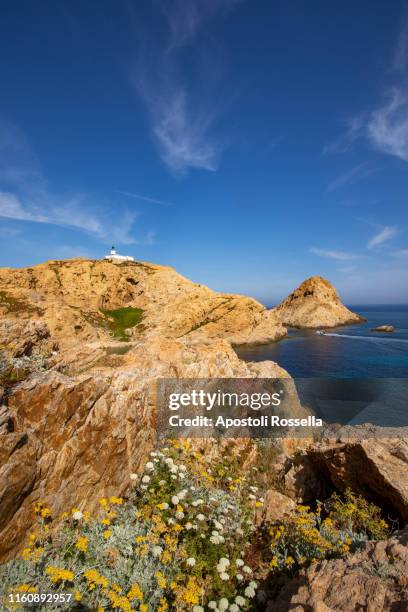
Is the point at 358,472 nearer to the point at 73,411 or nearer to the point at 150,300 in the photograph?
the point at 73,411

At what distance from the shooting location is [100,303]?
8444 cm

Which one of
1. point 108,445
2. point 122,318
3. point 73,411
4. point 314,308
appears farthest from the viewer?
point 314,308

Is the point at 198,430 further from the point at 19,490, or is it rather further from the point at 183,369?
the point at 19,490

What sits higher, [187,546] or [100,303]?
[100,303]

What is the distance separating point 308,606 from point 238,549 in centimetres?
247

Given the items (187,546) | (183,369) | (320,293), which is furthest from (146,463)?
(320,293)

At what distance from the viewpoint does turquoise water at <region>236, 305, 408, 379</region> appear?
4800cm

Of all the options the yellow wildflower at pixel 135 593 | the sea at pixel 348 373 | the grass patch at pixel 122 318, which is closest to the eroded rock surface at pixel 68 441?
the yellow wildflower at pixel 135 593

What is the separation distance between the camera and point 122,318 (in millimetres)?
81750

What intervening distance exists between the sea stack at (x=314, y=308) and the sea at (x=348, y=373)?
22.4 meters

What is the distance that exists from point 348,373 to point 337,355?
15.5 meters

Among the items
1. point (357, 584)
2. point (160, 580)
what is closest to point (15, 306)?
point (160, 580)

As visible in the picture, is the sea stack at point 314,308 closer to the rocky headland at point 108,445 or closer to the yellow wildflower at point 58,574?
the rocky headland at point 108,445

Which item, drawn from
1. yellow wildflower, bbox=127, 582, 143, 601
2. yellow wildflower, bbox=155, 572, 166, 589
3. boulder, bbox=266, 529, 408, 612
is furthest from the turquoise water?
yellow wildflower, bbox=127, 582, 143, 601
